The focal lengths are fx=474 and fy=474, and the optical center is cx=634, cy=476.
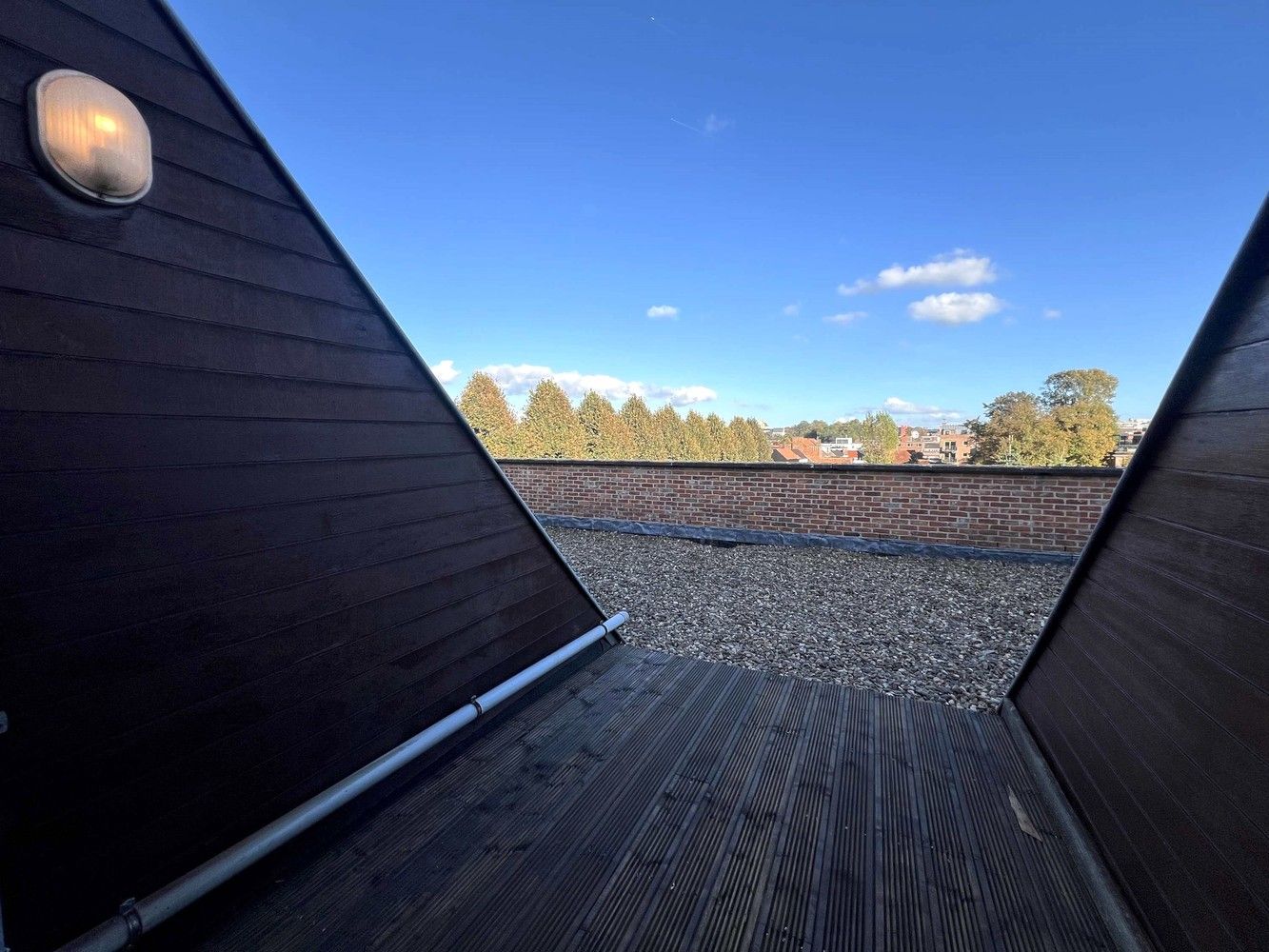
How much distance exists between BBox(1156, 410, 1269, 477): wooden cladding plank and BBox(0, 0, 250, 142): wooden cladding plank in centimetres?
261

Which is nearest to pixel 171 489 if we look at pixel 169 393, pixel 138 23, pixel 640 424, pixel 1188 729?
pixel 169 393

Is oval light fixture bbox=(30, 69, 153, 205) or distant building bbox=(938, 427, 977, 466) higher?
oval light fixture bbox=(30, 69, 153, 205)

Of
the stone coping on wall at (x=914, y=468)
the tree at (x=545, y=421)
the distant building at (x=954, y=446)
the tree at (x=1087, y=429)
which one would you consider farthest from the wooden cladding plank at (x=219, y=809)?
the distant building at (x=954, y=446)

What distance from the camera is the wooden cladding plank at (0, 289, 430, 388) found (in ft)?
3.12

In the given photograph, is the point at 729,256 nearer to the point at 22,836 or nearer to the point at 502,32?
the point at 502,32

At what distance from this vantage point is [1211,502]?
3.81 feet

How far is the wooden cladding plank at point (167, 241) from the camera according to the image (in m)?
0.93

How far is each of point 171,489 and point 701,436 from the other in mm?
25637

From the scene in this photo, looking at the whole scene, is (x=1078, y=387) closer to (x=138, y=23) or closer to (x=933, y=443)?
(x=933, y=443)

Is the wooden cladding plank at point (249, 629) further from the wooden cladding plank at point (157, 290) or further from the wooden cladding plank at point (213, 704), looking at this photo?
the wooden cladding plank at point (157, 290)

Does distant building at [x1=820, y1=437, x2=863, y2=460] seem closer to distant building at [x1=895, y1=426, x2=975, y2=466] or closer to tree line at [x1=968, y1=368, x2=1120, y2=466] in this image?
distant building at [x1=895, y1=426, x2=975, y2=466]

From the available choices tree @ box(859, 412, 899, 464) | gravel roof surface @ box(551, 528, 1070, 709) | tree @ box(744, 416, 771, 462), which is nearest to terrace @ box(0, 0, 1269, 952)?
gravel roof surface @ box(551, 528, 1070, 709)

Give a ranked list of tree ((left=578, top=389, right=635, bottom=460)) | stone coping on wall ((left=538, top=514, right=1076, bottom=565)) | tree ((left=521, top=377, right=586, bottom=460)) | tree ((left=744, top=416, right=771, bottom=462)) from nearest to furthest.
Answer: stone coping on wall ((left=538, top=514, right=1076, bottom=565)) → tree ((left=521, top=377, right=586, bottom=460)) → tree ((left=578, top=389, right=635, bottom=460)) → tree ((left=744, top=416, right=771, bottom=462))

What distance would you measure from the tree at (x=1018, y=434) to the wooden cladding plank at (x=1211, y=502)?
15598 mm
